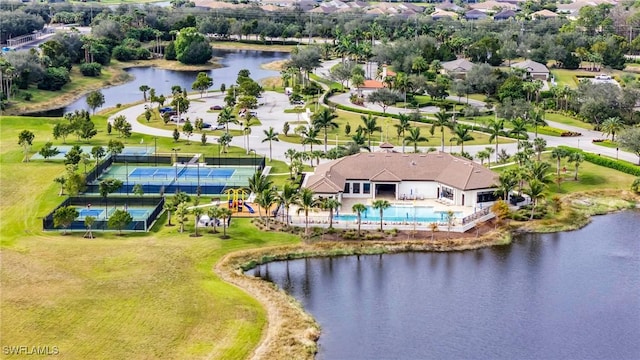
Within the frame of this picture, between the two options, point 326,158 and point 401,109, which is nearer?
point 326,158

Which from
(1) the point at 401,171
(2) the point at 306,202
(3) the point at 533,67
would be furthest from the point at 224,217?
(3) the point at 533,67

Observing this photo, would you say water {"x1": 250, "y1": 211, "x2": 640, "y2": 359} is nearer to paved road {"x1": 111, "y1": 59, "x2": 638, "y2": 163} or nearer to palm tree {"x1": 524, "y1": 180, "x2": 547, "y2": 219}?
palm tree {"x1": 524, "y1": 180, "x2": 547, "y2": 219}

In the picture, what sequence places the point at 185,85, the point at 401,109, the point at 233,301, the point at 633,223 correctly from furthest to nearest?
the point at 185,85 → the point at 401,109 → the point at 633,223 → the point at 233,301

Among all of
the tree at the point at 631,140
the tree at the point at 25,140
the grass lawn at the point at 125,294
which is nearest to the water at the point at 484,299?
the grass lawn at the point at 125,294

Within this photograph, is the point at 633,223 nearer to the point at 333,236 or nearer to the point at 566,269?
the point at 566,269

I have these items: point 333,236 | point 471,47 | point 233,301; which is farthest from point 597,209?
point 471,47

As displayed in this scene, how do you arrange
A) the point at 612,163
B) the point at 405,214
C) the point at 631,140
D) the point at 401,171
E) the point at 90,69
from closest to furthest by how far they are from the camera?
1. the point at 405,214
2. the point at 401,171
3. the point at 631,140
4. the point at 612,163
5. the point at 90,69

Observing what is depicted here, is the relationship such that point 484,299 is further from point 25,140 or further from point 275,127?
point 275,127
